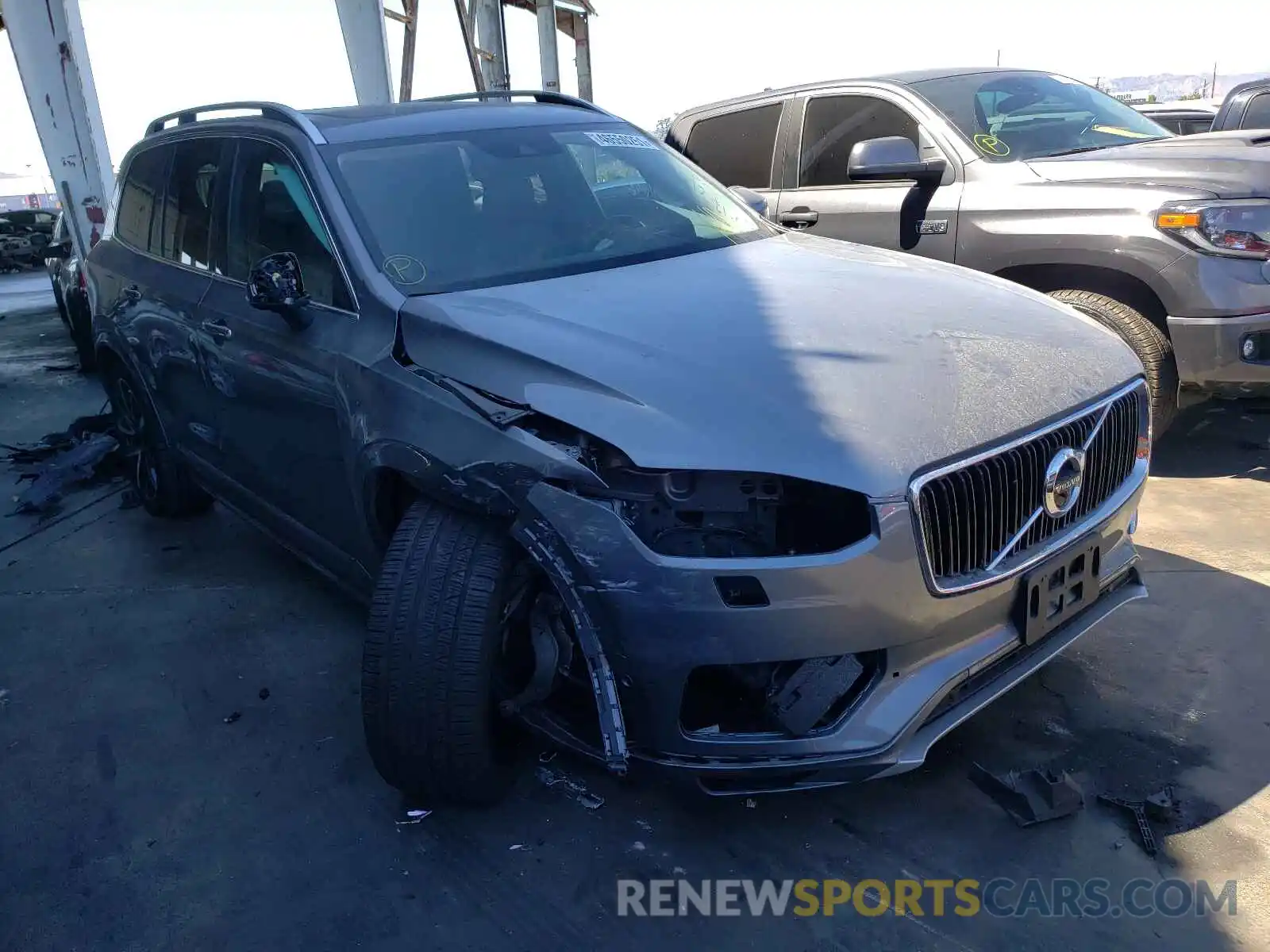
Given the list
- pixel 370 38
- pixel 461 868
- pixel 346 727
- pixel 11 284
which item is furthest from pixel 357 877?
pixel 11 284

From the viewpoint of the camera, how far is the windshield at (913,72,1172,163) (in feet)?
16.7

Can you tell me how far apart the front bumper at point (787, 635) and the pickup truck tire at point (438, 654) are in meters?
0.30

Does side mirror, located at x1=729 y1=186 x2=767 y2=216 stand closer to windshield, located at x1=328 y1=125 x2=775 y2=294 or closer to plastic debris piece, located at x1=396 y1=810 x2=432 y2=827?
windshield, located at x1=328 y1=125 x2=775 y2=294

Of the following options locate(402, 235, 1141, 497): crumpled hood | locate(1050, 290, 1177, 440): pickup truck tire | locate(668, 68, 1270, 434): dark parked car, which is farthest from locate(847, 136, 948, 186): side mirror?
locate(402, 235, 1141, 497): crumpled hood

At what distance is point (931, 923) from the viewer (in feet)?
7.23

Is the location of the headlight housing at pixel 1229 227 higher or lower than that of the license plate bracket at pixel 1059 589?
higher

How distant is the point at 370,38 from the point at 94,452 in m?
6.41

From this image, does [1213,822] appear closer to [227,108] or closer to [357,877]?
[357,877]

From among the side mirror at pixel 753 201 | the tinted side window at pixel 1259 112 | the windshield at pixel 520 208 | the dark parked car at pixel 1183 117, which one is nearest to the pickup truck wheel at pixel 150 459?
the windshield at pixel 520 208

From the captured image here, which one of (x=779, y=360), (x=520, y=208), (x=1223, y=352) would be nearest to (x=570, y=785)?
(x=779, y=360)

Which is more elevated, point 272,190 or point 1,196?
point 272,190

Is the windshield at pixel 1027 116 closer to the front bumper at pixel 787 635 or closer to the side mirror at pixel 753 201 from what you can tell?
the side mirror at pixel 753 201

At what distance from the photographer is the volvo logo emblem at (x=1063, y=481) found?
2.38 meters

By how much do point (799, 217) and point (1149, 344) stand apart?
197cm
